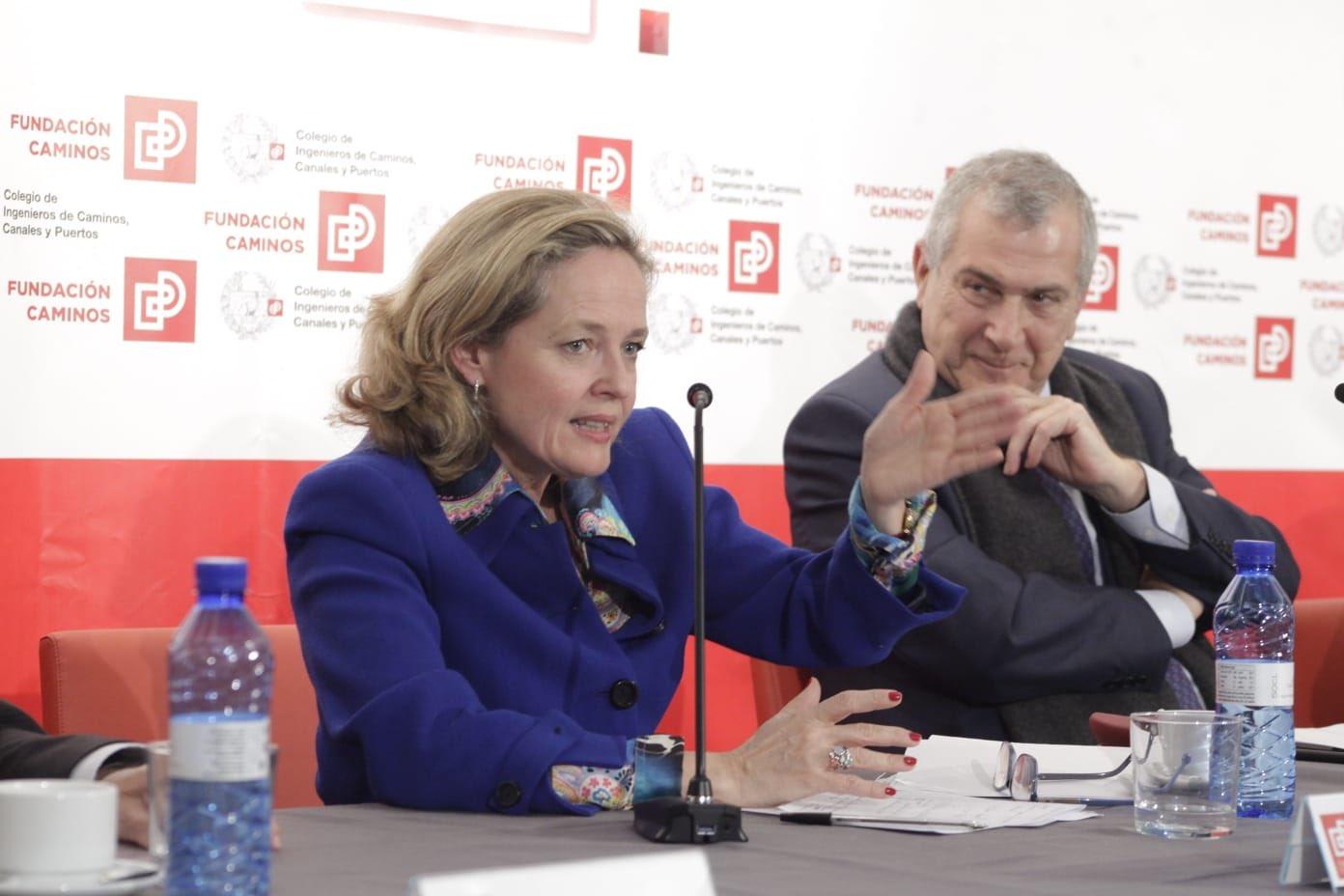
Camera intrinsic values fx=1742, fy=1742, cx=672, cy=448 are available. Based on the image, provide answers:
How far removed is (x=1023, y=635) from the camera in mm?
2941

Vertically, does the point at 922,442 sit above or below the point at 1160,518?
above

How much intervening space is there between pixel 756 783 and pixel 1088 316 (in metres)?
2.65

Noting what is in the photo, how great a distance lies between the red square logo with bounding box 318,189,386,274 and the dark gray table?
1.76m

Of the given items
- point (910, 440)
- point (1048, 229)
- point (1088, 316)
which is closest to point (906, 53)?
point (1088, 316)

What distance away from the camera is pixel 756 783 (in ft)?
6.23

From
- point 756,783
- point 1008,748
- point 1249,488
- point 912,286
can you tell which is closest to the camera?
point 756,783

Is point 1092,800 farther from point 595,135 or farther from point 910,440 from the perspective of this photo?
point 595,135

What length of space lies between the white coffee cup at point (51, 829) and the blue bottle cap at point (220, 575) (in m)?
0.17

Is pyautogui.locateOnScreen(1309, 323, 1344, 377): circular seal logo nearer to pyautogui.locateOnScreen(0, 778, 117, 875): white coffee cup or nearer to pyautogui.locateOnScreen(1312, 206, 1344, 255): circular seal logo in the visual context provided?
pyautogui.locateOnScreen(1312, 206, 1344, 255): circular seal logo

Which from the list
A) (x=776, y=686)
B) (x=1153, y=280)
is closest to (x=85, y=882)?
(x=776, y=686)

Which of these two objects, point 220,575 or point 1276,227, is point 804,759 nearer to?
point 220,575

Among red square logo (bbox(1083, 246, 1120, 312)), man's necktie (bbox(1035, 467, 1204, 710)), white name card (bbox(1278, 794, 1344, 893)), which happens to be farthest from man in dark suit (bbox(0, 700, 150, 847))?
red square logo (bbox(1083, 246, 1120, 312))

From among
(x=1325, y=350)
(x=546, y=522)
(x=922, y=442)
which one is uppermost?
(x=1325, y=350)

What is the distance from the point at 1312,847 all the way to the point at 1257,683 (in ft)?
1.18
